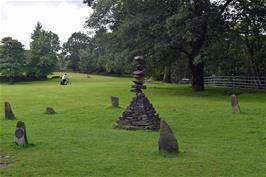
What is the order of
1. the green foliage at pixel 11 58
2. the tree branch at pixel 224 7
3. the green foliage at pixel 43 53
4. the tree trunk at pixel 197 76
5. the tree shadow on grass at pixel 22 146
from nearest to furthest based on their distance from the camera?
the tree shadow on grass at pixel 22 146 → the tree branch at pixel 224 7 → the tree trunk at pixel 197 76 → the green foliage at pixel 11 58 → the green foliage at pixel 43 53

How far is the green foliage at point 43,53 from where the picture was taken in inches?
2731

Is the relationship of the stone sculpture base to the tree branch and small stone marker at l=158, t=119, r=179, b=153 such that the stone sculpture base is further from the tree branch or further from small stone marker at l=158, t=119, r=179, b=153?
the tree branch

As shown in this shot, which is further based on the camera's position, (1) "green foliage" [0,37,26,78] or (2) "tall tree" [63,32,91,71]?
(2) "tall tree" [63,32,91,71]

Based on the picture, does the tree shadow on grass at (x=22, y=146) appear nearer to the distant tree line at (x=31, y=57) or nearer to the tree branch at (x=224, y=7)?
the tree branch at (x=224, y=7)

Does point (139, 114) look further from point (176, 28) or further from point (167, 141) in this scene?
point (176, 28)

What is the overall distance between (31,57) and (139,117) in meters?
56.8

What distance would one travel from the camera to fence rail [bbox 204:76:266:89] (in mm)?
38844

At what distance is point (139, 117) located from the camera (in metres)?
16.2

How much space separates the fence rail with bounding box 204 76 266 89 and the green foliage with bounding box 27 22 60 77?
31.4m

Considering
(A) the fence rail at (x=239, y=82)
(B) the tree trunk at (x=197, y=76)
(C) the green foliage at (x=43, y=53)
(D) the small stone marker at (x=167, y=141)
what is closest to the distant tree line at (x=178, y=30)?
(B) the tree trunk at (x=197, y=76)

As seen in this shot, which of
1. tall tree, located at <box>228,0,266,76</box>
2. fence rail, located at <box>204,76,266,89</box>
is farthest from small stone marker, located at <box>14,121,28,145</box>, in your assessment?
fence rail, located at <box>204,76,266,89</box>

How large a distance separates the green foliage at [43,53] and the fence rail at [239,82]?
3139 cm

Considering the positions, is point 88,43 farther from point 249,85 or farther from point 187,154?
point 187,154

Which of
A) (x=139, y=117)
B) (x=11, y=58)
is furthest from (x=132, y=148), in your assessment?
(x=11, y=58)
